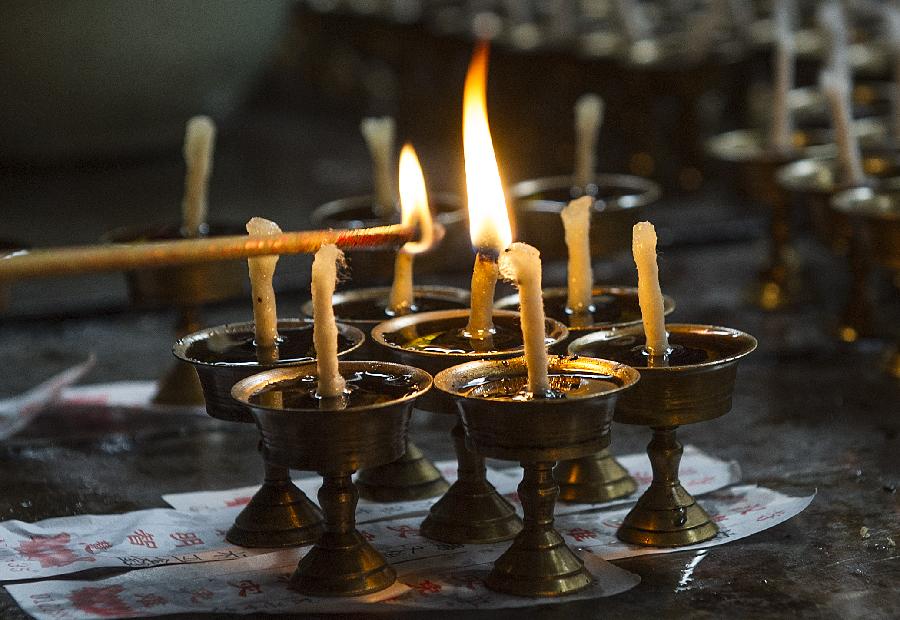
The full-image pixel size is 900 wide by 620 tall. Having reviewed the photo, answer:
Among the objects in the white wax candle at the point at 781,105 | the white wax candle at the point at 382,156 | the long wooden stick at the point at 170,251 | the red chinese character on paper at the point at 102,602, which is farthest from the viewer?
the white wax candle at the point at 781,105

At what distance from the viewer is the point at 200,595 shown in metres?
1.46

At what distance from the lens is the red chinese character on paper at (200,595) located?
4.74 ft

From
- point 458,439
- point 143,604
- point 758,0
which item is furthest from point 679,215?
point 143,604

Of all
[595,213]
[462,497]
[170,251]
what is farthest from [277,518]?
[595,213]

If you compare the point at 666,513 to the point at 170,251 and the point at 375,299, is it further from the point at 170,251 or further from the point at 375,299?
the point at 170,251

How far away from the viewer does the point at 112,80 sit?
14.1 feet

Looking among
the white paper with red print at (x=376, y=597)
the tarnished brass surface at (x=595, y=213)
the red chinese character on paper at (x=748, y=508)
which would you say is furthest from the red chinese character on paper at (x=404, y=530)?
the tarnished brass surface at (x=595, y=213)

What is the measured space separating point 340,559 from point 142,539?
30 centimetres

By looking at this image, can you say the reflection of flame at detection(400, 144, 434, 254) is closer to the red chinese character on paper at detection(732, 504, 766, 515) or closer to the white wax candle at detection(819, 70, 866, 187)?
the red chinese character on paper at detection(732, 504, 766, 515)

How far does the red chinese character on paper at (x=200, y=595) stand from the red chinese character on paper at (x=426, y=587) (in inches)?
7.8

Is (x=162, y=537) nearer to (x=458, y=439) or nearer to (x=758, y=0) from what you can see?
(x=458, y=439)

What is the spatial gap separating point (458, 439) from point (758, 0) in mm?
3609

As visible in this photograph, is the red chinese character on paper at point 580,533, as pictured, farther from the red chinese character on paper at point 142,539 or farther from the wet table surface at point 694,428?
the red chinese character on paper at point 142,539

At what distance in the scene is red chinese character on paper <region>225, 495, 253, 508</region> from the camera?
69.2 inches
